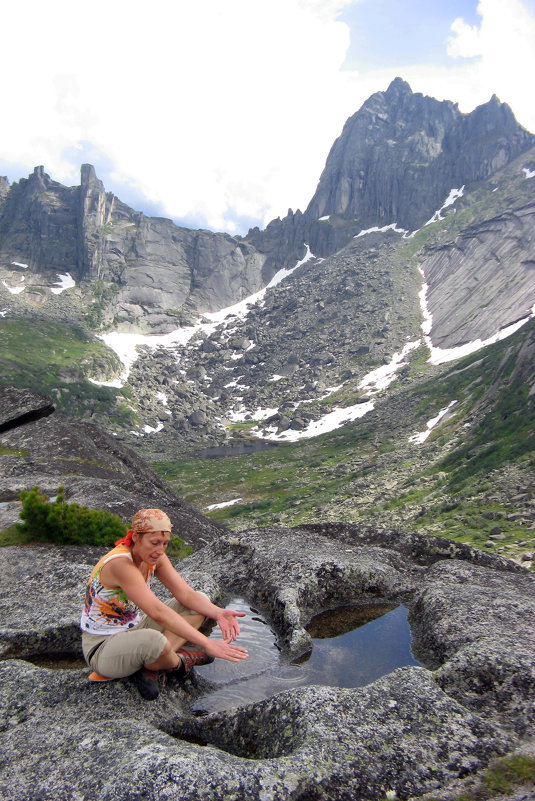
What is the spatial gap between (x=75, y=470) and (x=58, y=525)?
10.1m

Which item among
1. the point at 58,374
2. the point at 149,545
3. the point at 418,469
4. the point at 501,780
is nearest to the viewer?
the point at 501,780

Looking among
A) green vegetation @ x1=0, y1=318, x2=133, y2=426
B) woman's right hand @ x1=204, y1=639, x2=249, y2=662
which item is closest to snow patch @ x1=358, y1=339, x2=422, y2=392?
green vegetation @ x1=0, y1=318, x2=133, y2=426

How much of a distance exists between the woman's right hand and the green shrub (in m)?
10.3

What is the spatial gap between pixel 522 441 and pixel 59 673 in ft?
179

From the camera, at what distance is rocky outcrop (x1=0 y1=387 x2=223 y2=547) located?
20.4 meters

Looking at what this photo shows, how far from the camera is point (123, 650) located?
21.9 ft

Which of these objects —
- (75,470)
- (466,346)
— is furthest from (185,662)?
(466,346)

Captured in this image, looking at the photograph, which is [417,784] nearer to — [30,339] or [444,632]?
[444,632]

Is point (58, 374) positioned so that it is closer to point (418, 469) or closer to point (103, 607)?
point (418, 469)

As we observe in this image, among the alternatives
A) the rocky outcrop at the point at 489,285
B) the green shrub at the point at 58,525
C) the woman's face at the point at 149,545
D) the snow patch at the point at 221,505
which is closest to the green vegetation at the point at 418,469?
the snow patch at the point at 221,505

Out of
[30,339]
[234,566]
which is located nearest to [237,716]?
[234,566]

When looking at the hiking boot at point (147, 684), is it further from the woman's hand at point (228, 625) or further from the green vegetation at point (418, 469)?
the green vegetation at point (418, 469)

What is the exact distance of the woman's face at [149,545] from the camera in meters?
6.76

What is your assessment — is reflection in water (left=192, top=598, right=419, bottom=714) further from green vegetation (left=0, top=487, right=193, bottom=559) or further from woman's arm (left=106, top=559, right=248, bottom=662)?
green vegetation (left=0, top=487, right=193, bottom=559)
